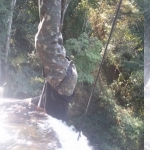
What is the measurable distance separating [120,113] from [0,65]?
3.24 feet

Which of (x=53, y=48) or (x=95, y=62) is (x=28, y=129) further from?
(x=95, y=62)

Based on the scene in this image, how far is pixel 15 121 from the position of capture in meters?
0.68

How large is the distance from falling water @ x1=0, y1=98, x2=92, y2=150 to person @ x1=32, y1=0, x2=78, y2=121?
31 mm

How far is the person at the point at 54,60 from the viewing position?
547 mm

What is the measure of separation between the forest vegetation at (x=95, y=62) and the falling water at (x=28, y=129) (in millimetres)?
210

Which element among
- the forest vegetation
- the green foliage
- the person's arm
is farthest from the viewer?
the green foliage

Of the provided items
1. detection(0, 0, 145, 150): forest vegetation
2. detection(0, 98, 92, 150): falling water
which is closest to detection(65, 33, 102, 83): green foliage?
detection(0, 0, 145, 150): forest vegetation

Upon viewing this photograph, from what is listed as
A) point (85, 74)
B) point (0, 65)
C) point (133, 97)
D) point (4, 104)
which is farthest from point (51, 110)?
point (133, 97)

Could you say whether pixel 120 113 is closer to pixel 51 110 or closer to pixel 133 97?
pixel 133 97

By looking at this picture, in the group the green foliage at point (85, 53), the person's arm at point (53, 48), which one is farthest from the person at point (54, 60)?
the green foliage at point (85, 53)

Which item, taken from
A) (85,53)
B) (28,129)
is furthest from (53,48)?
(85,53)

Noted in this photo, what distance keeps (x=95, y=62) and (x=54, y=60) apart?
0.89 metres

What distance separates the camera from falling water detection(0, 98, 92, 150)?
634 millimetres

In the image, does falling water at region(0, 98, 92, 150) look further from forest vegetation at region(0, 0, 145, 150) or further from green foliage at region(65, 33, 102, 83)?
green foliage at region(65, 33, 102, 83)
